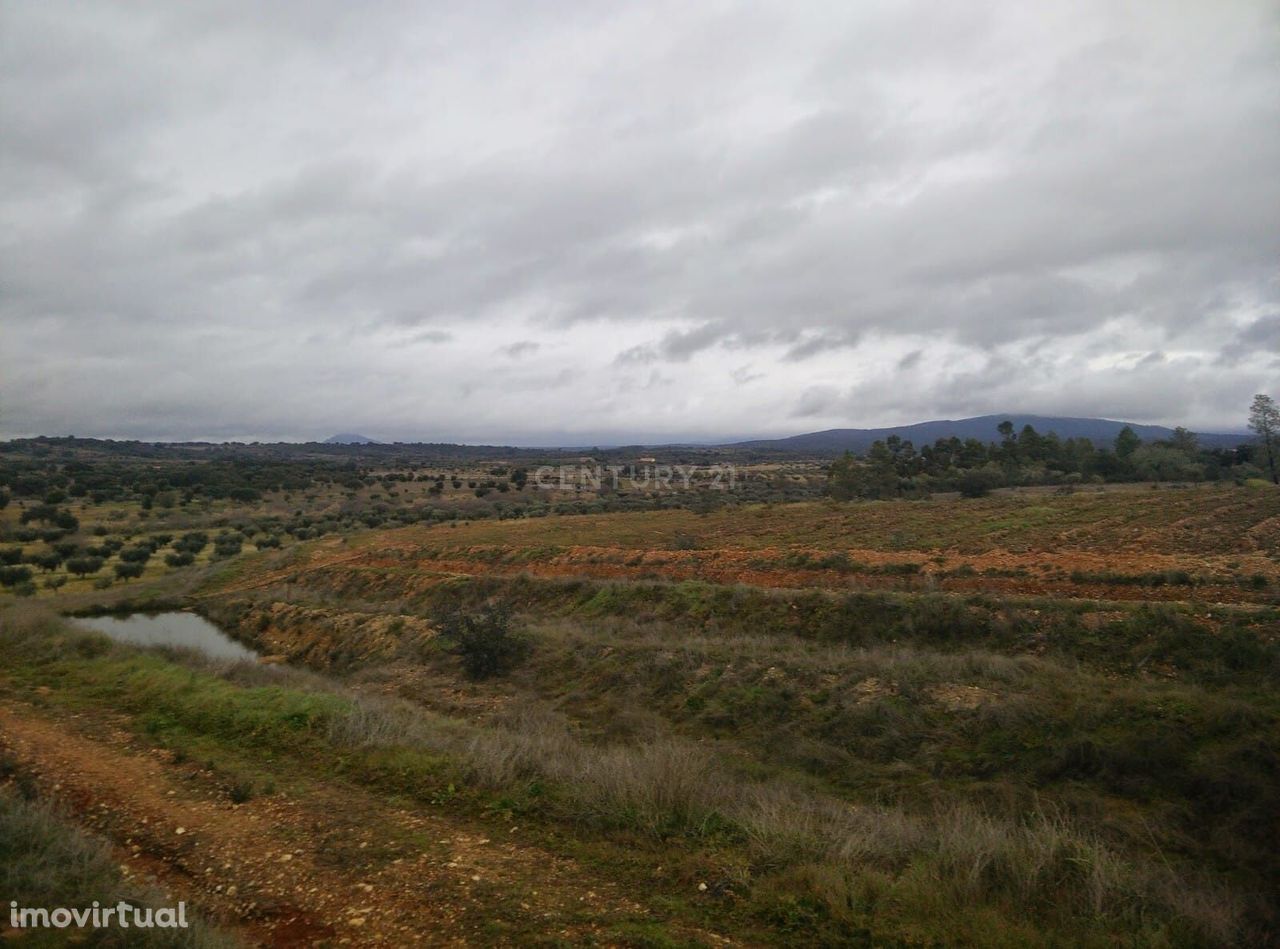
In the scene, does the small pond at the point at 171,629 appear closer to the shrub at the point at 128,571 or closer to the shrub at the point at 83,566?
the shrub at the point at 128,571

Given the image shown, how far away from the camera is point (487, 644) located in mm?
16734

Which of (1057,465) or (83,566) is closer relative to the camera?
(83,566)

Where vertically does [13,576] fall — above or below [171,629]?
above

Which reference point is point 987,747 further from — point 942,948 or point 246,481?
point 246,481

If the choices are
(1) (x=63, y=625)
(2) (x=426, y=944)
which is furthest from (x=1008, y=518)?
(1) (x=63, y=625)

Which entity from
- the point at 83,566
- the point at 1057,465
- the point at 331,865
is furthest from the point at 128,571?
the point at 1057,465

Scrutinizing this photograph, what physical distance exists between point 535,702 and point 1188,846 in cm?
1114

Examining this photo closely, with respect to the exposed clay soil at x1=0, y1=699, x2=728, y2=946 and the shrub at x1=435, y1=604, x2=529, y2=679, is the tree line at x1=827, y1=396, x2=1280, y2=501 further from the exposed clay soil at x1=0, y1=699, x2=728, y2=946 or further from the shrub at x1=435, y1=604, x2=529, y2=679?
the exposed clay soil at x1=0, y1=699, x2=728, y2=946

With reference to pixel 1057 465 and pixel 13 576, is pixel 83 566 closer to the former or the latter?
pixel 13 576

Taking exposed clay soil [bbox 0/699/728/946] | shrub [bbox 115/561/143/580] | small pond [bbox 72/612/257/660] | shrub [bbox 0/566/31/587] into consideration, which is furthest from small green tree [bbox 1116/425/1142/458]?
shrub [bbox 0/566/31/587]

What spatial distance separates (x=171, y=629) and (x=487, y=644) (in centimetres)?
1977

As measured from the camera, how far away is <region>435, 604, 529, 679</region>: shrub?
16.6 metres

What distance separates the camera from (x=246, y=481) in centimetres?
7375

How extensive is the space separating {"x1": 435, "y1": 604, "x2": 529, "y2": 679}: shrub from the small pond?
35.4 feet
